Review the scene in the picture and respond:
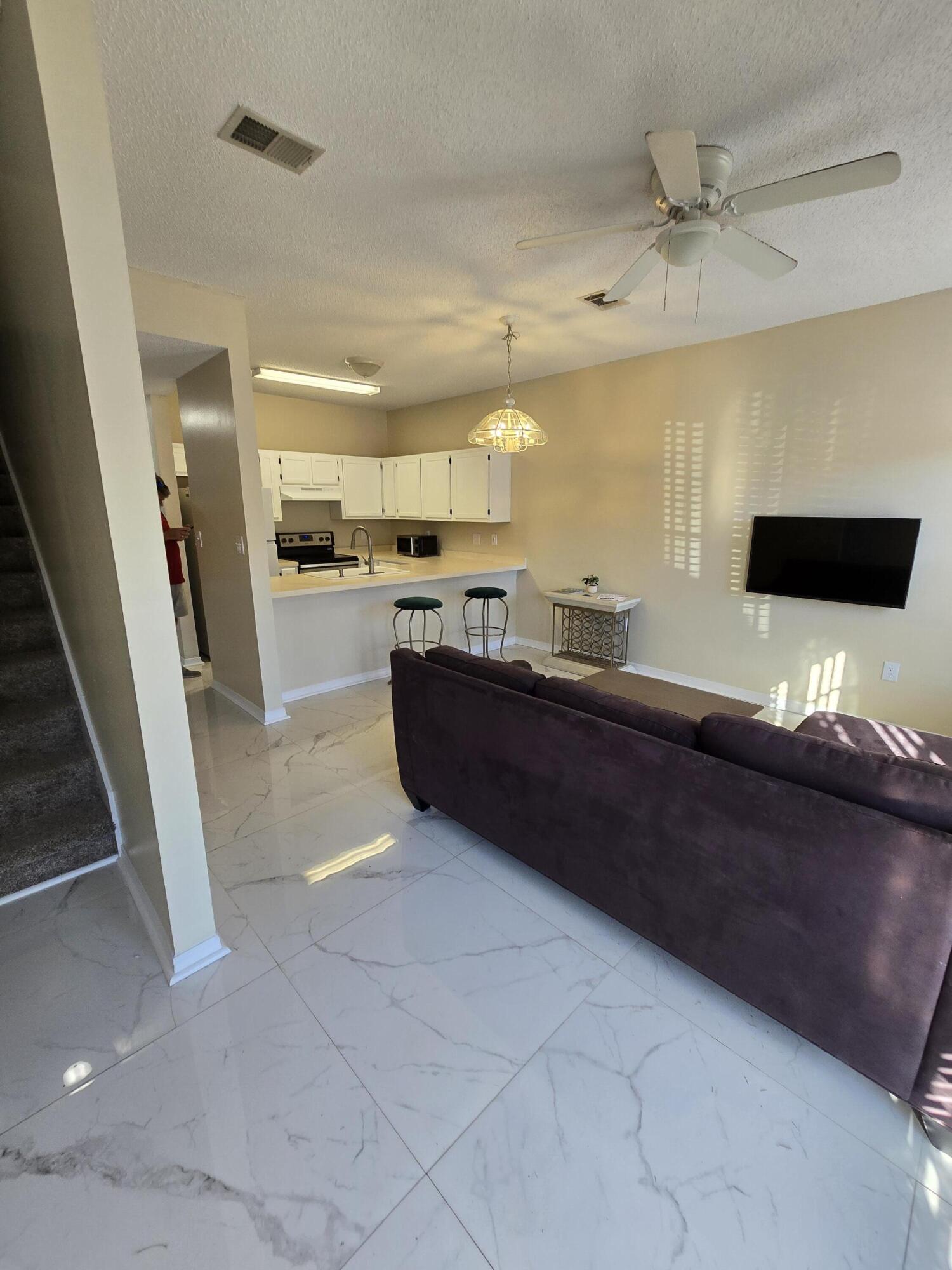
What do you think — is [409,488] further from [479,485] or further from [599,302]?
[599,302]

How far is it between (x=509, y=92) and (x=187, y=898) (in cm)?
271

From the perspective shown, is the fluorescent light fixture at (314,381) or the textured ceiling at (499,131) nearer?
the textured ceiling at (499,131)

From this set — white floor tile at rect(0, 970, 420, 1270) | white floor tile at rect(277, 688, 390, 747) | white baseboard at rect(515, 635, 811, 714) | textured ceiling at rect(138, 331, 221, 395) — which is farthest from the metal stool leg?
white floor tile at rect(0, 970, 420, 1270)

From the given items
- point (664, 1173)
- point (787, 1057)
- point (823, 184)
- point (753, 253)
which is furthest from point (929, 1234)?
point (753, 253)

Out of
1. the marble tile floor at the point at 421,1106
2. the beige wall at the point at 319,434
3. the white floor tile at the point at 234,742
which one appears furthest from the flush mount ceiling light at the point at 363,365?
the marble tile floor at the point at 421,1106

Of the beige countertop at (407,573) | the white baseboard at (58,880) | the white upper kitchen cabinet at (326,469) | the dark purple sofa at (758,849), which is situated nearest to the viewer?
the dark purple sofa at (758,849)

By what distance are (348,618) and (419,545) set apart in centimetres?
192

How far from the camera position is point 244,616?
3650 mm

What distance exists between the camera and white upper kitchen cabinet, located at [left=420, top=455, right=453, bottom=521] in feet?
18.0

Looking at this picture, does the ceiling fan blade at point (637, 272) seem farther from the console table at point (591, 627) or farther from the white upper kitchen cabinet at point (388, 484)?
the white upper kitchen cabinet at point (388, 484)

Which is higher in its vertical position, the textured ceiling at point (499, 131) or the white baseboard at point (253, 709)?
the textured ceiling at point (499, 131)

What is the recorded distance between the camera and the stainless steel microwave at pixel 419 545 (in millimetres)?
5996

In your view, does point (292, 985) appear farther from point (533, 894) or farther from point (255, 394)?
point (255, 394)

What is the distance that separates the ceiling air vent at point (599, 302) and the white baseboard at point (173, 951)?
3528 mm
